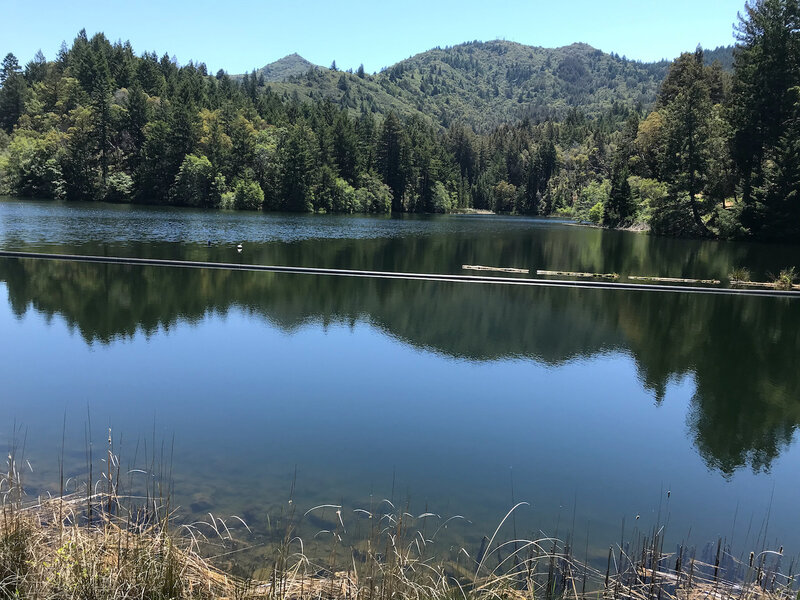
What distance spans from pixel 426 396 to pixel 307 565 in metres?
6.53

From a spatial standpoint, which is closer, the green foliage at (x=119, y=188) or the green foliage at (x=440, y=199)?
the green foliage at (x=119, y=188)

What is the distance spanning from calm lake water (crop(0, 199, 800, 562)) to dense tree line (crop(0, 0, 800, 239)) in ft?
138

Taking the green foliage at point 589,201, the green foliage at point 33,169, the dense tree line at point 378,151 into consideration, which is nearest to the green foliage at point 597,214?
the dense tree line at point 378,151

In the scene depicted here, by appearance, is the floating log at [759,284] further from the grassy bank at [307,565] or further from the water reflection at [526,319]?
the grassy bank at [307,565]

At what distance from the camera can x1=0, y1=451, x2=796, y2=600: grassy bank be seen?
440 cm

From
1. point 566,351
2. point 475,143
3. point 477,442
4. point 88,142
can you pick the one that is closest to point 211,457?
point 477,442

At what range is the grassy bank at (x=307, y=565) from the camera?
440cm

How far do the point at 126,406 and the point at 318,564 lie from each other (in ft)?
19.4

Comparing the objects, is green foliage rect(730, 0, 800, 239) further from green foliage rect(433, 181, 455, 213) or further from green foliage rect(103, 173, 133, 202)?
green foliage rect(103, 173, 133, 202)

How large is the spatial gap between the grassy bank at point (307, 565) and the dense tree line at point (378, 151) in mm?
57584

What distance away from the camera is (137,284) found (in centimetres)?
2158

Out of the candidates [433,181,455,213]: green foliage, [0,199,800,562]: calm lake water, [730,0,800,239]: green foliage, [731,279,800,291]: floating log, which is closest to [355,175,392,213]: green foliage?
[433,181,455,213]: green foliage

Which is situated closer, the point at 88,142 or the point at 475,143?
the point at 88,142

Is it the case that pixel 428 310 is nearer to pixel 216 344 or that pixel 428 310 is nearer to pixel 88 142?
pixel 216 344
